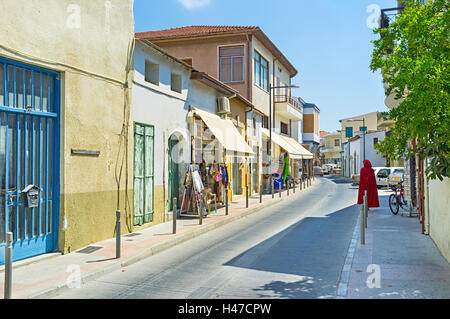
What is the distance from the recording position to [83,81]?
8.69 meters

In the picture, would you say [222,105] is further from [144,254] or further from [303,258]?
[303,258]

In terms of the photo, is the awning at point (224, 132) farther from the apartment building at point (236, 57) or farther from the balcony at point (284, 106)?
the balcony at point (284, 106)

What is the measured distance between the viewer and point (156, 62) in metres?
12.0

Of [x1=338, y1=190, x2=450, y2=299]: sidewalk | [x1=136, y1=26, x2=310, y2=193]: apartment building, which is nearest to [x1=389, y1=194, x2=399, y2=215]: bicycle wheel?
[x1=338, y1=190, x2=450, y2=299]: sidewalk

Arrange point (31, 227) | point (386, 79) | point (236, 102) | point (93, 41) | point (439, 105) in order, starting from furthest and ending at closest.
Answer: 1. point (236, 102)
2. point (93, 41)
3. point (31, 227)
4. point (386, 79)
5. point (439, 105)

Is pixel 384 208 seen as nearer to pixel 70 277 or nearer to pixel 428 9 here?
pixel 428 9

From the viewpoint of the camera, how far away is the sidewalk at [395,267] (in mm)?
5641

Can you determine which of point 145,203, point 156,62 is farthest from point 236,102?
point 145,203

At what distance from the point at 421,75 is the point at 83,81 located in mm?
6581

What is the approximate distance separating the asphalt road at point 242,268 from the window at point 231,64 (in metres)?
14.1

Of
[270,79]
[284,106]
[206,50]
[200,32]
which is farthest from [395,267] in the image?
[284,106]

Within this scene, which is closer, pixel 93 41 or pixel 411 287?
pixel 411 287

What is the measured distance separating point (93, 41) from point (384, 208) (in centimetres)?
1301

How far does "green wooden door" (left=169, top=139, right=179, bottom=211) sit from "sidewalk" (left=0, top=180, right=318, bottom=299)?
73.8 inches
